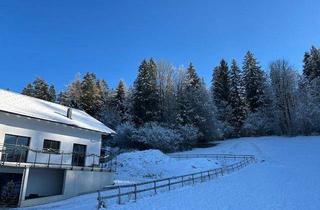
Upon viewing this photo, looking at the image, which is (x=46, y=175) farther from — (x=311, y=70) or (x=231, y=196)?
(x=311, y=70)

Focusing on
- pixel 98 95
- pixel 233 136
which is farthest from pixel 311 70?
pixel 98 95

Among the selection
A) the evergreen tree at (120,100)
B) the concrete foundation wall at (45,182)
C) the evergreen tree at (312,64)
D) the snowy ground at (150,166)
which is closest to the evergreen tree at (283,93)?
the evergreen tree at (312,64)

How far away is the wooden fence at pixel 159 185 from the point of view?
16.4 m

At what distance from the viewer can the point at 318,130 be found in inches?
2055

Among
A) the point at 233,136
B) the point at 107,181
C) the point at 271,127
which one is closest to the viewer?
the point at 107,181

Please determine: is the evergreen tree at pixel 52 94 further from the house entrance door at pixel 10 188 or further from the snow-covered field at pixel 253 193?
the house entrance door at pixel 10 188

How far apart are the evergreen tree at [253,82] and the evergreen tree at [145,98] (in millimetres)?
20112

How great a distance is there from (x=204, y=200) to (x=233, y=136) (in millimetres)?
45243

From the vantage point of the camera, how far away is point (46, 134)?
70.6 ft

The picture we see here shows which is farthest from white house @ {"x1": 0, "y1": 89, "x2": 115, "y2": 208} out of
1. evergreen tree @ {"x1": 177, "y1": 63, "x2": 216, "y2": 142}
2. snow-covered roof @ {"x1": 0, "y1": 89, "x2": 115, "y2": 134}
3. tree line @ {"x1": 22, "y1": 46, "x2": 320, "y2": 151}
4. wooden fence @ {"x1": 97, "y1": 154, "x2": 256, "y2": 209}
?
evergreen tree @ {"x1": 177, "y1": 63, "x2": 216, "y2": 142}

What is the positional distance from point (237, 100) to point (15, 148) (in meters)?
49.2

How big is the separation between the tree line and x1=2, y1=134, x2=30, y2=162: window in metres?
27.3

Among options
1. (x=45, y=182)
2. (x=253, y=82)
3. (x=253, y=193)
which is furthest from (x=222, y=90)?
(x=45, y=182)

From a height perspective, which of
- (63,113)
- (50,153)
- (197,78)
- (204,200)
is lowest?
(204,200)
